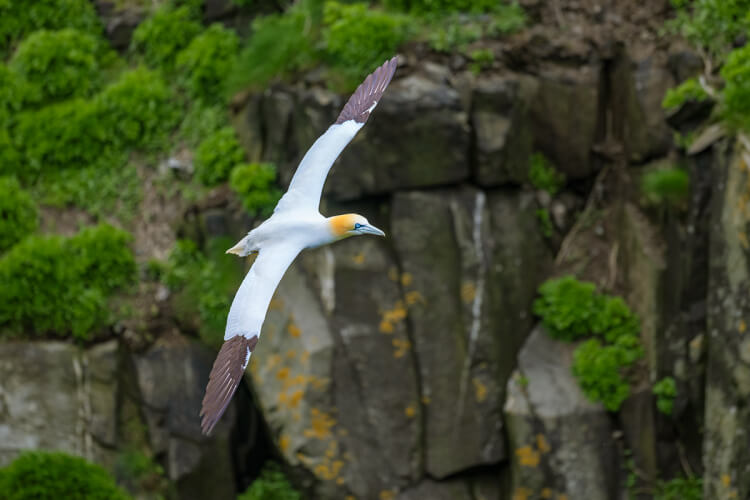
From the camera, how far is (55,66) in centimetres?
1223

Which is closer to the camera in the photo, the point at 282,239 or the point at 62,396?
the point at 282,239

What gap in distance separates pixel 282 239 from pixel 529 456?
397 cm

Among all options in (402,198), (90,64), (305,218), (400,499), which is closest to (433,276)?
(402,198)

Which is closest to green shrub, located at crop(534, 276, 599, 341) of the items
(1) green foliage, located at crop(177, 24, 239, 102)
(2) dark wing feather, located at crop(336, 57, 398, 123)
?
(2) dark wing feather, located at crop(336, 57, 398, 123)

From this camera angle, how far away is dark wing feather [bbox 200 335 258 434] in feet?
19.0

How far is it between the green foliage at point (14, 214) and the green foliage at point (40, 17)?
7.31ft

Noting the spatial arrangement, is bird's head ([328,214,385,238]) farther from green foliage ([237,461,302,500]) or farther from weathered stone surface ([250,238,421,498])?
green foliage ([237,461,302,500])

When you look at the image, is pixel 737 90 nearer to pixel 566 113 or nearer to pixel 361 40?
pixel 566 113

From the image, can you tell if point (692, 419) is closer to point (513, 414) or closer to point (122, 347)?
point (513, 414)

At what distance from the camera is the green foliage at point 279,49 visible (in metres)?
10.6

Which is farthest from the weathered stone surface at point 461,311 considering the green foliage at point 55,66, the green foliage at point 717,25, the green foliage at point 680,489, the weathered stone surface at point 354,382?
the green foliage at point 55,66

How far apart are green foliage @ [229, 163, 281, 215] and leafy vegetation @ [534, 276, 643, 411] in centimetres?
267

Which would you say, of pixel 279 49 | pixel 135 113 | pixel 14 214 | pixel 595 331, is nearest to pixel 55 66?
pixel 135 113

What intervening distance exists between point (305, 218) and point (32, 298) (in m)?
4.74
